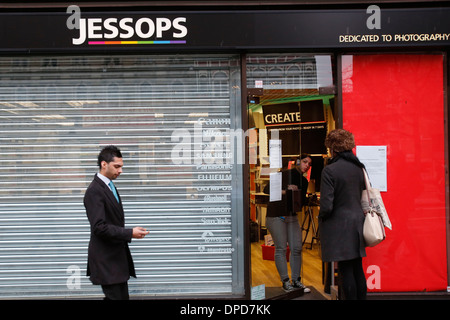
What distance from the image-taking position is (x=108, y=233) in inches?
135

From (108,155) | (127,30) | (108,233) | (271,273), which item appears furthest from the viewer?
(271,273)

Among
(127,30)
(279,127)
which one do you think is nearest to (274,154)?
(279,127)

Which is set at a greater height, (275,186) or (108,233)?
(275,186)

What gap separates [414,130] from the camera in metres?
5.32

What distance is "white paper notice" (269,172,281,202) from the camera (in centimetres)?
595

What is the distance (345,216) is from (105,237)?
7.77ft

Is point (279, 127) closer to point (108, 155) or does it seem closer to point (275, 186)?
point (275, 186)

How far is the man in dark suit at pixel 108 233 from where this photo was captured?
348cm

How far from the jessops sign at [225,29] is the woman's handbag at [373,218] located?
1.96 m

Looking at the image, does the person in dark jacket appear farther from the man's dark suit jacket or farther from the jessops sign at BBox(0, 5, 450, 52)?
the man's dark suit jacket

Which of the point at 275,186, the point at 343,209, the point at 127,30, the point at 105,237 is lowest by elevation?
the point at 105,237

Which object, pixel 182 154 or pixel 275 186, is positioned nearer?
pixel 182 154

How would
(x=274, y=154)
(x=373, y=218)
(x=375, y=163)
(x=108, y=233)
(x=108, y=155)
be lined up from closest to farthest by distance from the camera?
(x=108, y=233), (x=108, y=155), (x=373, y=218), (x=375, y=163), (x=274, y=154)

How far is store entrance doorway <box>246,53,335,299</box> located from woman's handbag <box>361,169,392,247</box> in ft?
5.33
